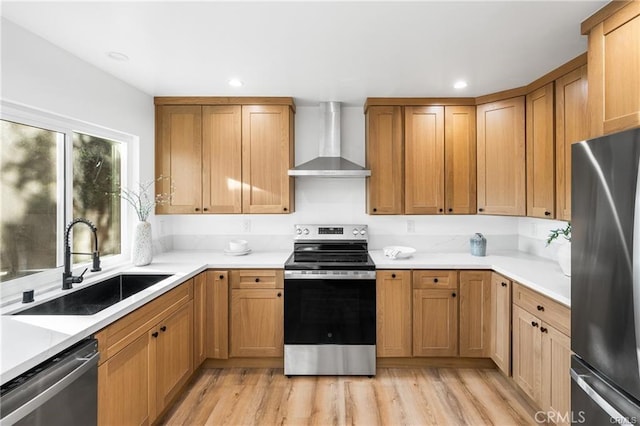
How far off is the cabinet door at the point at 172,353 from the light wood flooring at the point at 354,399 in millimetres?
185

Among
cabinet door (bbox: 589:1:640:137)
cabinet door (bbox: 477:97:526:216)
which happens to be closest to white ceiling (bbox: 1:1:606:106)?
cabinet door (bbox: 589:1:640:137)

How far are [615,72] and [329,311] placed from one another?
7.56ft

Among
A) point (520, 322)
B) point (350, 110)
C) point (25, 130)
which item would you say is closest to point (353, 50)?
point (350, 110)

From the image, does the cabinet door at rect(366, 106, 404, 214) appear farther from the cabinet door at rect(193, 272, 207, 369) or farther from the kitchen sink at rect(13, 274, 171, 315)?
the kitchen sink at rect(13, 274, 171, 315)

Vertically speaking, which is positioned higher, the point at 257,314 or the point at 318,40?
the point at 318,40

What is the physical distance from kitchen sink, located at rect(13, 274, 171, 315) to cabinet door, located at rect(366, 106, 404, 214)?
6.47ft

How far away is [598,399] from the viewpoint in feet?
4.53

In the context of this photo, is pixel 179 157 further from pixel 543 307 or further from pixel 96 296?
pixel 543 307

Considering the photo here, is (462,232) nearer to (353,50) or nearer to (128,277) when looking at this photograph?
(353,50)

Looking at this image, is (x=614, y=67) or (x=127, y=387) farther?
(x=127, y=387)

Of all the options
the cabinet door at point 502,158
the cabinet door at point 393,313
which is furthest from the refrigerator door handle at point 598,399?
the cabinet door at point 502,158

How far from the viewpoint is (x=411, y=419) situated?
2125 mm

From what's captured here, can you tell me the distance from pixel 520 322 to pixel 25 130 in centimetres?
345

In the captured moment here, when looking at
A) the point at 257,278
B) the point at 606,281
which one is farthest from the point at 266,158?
the point at 606,281
